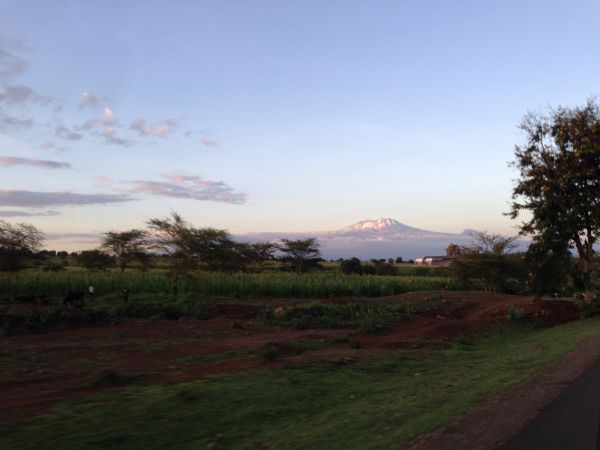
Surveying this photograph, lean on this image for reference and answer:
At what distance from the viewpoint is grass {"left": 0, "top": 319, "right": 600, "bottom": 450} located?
598cm

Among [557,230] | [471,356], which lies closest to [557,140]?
[557,230]

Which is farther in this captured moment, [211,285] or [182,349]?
[211,285]

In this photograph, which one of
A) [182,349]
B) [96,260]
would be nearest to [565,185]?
[182,349]

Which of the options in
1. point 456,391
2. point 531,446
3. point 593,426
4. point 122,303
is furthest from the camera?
point 122,303

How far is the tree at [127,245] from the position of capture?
101 ft

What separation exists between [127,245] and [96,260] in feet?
33.7

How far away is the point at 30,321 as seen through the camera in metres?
17.6

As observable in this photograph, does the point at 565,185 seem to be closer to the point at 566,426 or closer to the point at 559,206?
the point at 559,206

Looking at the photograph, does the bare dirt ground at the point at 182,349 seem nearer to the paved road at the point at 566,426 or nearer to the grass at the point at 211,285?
the paved road at the point at 566,426

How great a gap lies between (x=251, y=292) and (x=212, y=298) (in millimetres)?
5785

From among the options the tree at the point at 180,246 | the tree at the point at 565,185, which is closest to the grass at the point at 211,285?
the tree at the point at 180,246

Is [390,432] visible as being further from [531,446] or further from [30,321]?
[30,321]

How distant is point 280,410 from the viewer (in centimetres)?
752

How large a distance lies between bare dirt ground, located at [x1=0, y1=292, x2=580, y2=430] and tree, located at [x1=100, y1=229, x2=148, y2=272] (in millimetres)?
9681
